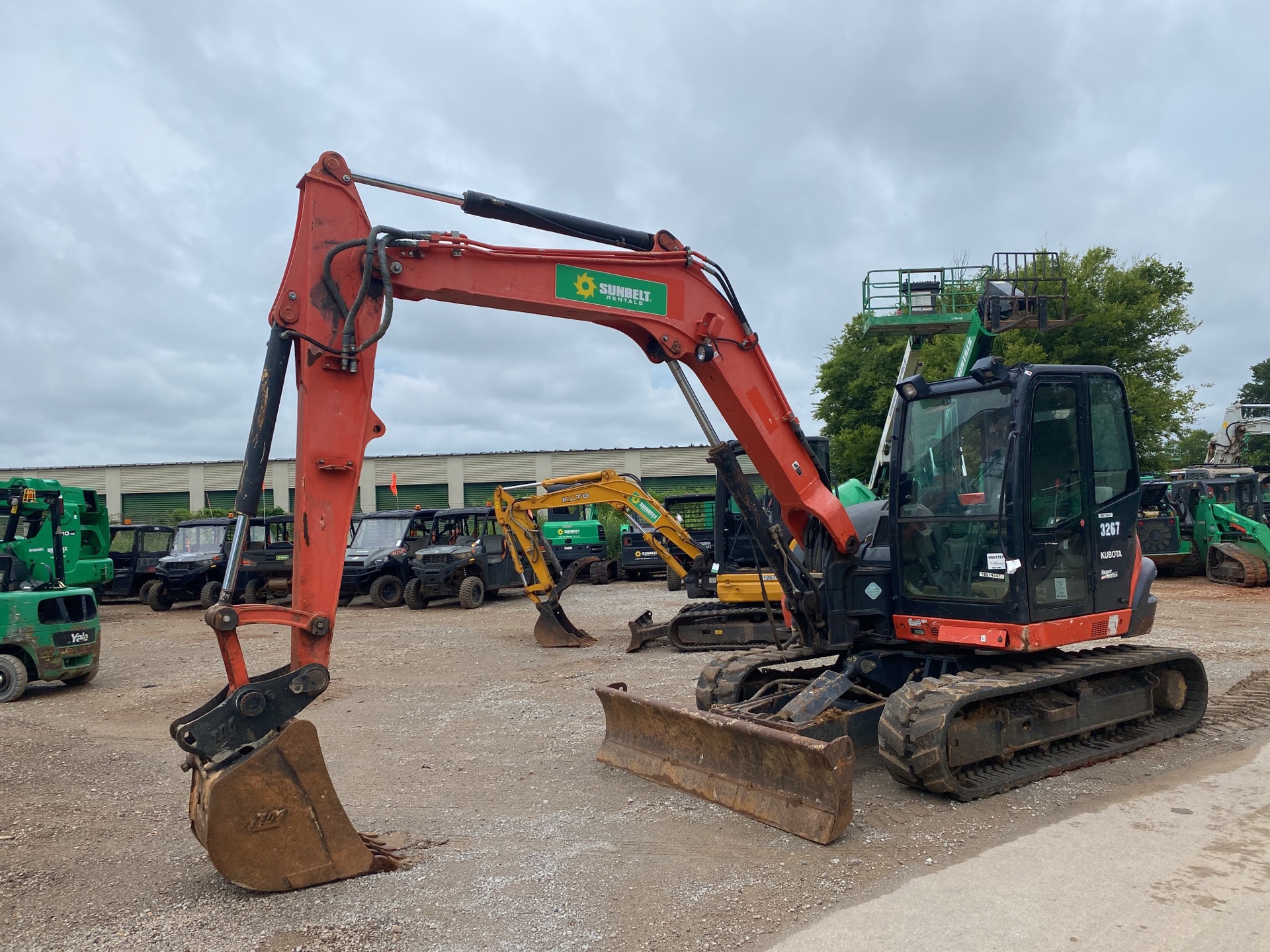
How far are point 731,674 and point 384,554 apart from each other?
47.0 feet

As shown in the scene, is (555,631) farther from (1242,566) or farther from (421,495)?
(421,495)

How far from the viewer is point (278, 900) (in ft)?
14.1

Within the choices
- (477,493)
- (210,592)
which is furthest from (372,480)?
(210,592)

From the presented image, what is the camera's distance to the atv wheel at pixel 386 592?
19764 mm

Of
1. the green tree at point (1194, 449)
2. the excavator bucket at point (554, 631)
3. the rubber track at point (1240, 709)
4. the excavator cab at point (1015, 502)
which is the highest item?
the green tree at point (1194, 449)

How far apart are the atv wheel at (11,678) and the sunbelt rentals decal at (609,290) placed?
8.43m

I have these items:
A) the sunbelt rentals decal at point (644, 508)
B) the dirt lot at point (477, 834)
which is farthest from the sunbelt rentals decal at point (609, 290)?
the sunbelt rentals decal at point (644, 508)

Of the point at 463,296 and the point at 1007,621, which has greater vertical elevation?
the point at 463,296

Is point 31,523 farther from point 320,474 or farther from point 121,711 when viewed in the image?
point 320,474

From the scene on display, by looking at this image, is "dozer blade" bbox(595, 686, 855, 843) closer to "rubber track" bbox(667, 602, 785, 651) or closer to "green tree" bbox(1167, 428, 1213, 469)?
"rubber track" bbox(667, 602, 785, 651)

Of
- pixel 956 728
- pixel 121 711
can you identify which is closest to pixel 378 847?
pixel 956 728

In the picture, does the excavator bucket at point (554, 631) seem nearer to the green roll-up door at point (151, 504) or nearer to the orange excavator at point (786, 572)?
the orange excavator at point (786, 572)

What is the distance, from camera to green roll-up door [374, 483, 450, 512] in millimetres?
43062

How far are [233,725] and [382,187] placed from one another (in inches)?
110
